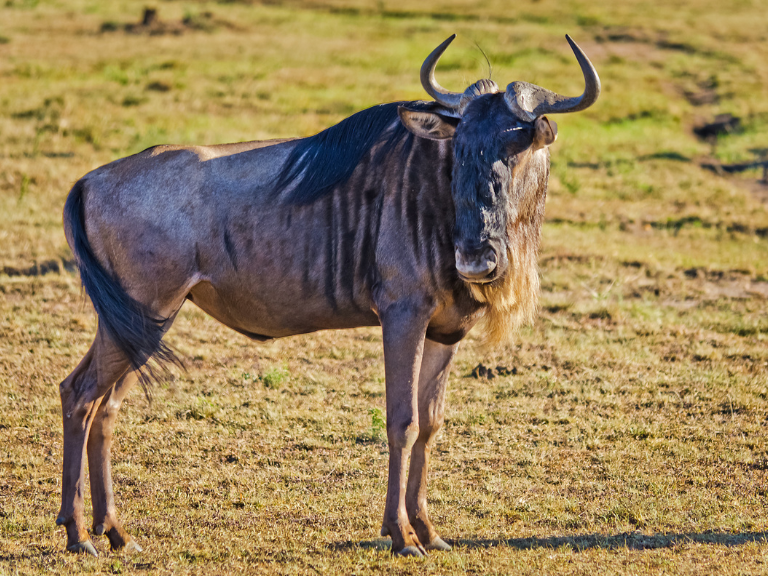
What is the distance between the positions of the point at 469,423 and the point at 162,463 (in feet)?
7.68

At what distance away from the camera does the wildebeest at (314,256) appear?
16.4ft

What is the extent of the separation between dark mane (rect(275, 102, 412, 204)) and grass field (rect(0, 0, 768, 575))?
612 mm

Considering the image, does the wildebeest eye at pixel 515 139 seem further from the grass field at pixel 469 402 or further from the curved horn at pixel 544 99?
the grass field at pixel 469 402

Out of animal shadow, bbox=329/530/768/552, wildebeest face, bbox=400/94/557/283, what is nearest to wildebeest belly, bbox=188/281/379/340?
wildebeest face, bbox=400/94/557/283

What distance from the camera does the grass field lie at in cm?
524

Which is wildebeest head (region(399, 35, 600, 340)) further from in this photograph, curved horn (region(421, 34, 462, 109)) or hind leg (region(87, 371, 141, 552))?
hind leg (region(87, 371, 141, 552))

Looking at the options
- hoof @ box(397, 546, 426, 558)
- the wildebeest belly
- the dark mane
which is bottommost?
hoof @ box(397, 546, 426, 558)

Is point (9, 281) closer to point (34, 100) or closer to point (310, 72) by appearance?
point (34, 100)

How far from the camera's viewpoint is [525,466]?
20.9 feet

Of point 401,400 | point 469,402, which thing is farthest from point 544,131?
point 469,402

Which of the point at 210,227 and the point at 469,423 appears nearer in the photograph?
the point at 210,227

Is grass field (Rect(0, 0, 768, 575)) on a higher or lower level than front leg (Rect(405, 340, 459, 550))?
lower

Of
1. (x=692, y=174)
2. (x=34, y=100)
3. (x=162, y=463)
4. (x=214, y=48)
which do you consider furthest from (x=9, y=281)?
(x=214, y=48)

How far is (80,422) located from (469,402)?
134 inches
